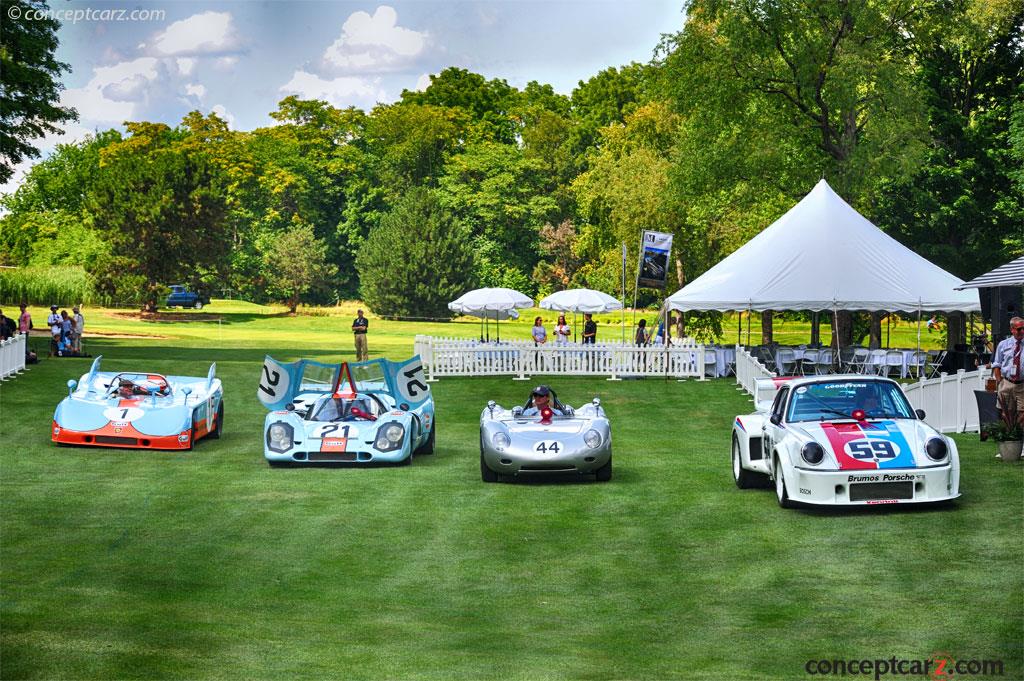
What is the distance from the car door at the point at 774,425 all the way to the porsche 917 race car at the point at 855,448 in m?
0.02

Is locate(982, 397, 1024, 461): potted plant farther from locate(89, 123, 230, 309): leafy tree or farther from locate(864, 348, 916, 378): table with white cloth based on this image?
locate(89, 123, 230, 309): leafy tree

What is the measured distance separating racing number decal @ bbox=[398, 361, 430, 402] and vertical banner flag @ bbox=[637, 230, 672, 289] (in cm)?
1947

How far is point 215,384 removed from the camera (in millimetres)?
24812

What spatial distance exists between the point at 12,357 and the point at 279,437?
20329mm

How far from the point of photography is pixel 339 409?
2072cm

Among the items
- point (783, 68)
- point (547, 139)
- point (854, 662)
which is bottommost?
point (854, 662)

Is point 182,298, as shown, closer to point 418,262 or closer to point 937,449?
point 418,262

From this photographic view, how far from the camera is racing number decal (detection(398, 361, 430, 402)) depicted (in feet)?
70.1

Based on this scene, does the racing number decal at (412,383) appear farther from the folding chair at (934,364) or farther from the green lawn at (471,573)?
the folding chair at (934,364)

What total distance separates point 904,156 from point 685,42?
854 cm

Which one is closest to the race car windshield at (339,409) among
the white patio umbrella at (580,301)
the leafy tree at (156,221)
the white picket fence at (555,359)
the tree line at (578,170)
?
the white picket fence at (555,359)

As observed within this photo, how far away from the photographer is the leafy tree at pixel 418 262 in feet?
302

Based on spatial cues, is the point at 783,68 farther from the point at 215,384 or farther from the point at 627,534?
the point at 627,534

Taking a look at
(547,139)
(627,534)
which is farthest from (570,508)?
(547,139)
